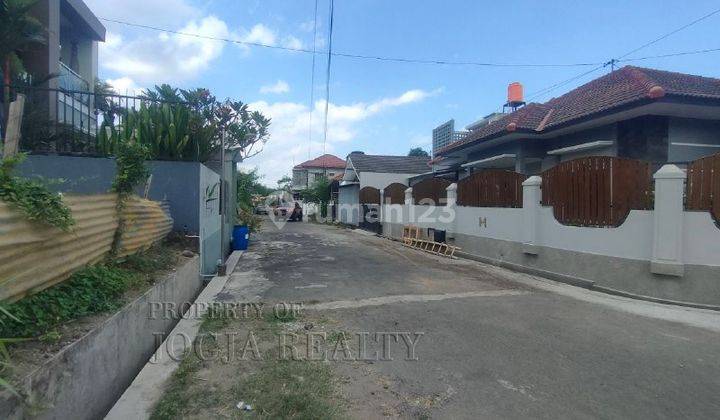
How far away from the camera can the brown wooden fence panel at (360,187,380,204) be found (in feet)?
A: 73.5

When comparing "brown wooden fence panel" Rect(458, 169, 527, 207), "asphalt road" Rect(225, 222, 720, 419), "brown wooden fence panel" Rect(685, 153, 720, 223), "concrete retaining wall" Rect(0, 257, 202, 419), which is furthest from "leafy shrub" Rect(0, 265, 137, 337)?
"brown wooden fence panel" Rect(458, 169, 527, 207)

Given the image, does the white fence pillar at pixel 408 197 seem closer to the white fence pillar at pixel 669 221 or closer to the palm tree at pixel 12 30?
the white fence pillar at pixel 669 221

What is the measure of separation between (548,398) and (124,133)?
7.31 meters

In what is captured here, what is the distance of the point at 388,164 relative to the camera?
2739 cm

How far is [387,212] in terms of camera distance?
61.5ft

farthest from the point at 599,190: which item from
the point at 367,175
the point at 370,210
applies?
the point at 367,175

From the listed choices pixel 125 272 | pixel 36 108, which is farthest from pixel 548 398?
pixel 36 108

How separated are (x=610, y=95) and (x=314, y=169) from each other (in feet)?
143

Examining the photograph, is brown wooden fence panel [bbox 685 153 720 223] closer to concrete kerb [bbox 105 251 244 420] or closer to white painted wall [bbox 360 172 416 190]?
concrete kerb [bbox 105 251 244 420]

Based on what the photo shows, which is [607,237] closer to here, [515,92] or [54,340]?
[54,340]

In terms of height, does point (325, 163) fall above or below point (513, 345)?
above

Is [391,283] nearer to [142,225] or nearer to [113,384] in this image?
[142,225]

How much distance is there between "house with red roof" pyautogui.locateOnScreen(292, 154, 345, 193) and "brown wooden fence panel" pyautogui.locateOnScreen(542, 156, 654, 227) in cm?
4147

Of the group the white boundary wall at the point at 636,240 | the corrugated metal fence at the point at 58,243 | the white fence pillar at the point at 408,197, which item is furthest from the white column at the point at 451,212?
the corrugated metal fence at the point at 58,243
